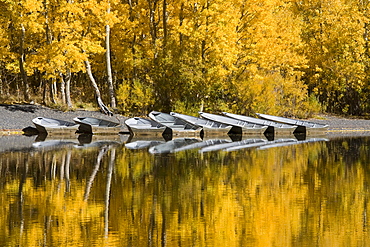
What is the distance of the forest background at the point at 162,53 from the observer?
37.6m

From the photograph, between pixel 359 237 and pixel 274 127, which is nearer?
pixel 359 237

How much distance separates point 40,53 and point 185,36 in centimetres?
913

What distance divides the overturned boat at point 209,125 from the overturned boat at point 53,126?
5.90 metres

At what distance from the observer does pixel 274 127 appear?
37500mm

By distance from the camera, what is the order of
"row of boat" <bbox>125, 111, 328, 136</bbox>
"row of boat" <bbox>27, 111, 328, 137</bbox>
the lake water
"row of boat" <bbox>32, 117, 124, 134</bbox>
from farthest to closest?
1. "row of boat" <bbox>125, 111, 328, 136</bbox>
2. "row of boat" <bbox>27, 111, 328, 137</bbox>
3. "row of boat" <bbox>32, 117, 124, 134</bbox>
4. the lake water

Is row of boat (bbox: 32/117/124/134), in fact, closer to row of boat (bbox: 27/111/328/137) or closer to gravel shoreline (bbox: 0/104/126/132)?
row of boat (bbox: 27/111/328/137)

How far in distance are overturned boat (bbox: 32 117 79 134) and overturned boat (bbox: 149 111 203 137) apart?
4.47m

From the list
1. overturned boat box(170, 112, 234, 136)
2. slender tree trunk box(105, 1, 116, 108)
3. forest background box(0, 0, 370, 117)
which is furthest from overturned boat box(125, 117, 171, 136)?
slender tree trunk box(105, 1, 116, 108)

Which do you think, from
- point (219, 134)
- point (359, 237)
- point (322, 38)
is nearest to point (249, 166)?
point (359, 237)

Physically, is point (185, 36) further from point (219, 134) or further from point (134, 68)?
point (219, 134)

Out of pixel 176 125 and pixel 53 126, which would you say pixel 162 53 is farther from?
pixel 53 126

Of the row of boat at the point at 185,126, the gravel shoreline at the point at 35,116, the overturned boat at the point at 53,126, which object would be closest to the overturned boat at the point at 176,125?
→ the row of boat at the point at 185,126

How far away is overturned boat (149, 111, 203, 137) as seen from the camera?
3488 centimetres

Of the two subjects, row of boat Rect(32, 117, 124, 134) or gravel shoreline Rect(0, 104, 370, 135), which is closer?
row of boat Rect(32, 117, 124, 134)
